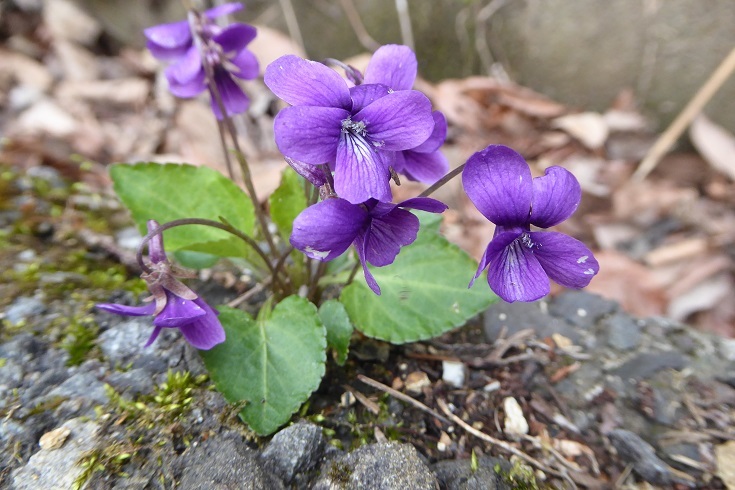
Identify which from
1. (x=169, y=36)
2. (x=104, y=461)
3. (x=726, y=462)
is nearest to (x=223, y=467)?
(x=104, y=461)

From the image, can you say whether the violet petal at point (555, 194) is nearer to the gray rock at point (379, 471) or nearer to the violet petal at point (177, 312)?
the gray rock at point (379, 471)

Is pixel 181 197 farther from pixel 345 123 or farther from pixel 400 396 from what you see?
pixel 400 396

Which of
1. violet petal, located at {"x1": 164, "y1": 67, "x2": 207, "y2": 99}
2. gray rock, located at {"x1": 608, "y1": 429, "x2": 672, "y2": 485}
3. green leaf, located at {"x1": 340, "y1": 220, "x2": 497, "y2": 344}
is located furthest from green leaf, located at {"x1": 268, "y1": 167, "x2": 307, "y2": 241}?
gray rock, located at {"x1": 608, "y1": 429, "x2": 672, "y2": 485}

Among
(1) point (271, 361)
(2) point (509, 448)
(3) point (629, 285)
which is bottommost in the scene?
(3) point (629, 285)

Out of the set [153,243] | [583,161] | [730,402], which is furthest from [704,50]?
[153,243]

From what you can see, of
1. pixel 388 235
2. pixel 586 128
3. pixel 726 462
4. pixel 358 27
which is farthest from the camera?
pixel 358 27

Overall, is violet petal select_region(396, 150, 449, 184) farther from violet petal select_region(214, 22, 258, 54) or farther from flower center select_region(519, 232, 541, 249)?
violet petal select_region(214, 22, 258, 54)

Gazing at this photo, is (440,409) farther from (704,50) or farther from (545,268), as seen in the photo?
(704,50)
